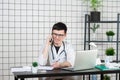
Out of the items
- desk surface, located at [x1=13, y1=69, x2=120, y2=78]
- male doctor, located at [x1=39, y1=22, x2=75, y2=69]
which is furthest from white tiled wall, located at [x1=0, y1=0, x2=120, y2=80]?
desk surface, located at [x1=13, y1=69, x2=120, y2=78]

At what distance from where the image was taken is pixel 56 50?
339cm

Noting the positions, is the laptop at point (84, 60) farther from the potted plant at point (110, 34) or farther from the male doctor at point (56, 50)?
the potted plant at point (110, 34)

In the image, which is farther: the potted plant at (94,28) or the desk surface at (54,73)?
the potted plant at (94,28)

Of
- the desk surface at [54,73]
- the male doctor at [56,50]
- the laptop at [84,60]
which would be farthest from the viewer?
the male doctor at [56,50]

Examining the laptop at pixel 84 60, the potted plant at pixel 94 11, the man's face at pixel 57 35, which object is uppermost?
the potted plant at pixel 94 11

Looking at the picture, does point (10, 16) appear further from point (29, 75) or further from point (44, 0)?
point (29, 75)

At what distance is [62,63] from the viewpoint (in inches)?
123

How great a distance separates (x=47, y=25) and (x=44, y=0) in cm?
44

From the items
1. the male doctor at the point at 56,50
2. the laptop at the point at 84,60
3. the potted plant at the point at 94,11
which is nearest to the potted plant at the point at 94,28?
the potted plant at the point at 94,11

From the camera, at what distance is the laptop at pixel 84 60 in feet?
9.22

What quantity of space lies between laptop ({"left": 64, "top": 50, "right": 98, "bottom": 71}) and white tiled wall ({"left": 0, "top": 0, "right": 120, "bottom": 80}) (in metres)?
1.62

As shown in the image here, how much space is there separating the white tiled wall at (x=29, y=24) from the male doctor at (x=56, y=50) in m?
1.06

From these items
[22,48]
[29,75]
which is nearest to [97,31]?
[22,48]

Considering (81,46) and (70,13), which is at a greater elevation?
(70,13)
